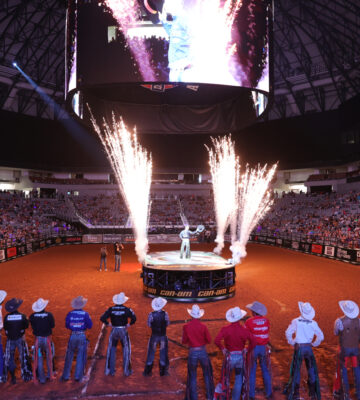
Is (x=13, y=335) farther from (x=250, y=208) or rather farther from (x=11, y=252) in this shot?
(x=250, y=208)

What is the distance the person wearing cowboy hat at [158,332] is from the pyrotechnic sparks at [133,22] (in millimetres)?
8785

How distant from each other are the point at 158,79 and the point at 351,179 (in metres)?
36.1

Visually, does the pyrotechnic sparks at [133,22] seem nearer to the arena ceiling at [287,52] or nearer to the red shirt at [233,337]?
the red shirt at [233,337]

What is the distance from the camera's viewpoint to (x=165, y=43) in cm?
1356

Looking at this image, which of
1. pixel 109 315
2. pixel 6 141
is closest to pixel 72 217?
pixel 6 141

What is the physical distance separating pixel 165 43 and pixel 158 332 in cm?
1059

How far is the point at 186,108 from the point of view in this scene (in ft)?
72.5

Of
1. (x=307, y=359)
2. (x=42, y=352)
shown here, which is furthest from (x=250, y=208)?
(x=42, y=352)

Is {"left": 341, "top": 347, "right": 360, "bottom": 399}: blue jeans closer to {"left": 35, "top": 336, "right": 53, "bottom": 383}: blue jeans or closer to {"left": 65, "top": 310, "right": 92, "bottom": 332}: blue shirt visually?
{"left": 65, "top": 310, "right": 92, "bottom": 332}: blue shirt

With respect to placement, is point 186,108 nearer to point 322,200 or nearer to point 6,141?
point 322,200

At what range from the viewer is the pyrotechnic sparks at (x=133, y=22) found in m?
13.2

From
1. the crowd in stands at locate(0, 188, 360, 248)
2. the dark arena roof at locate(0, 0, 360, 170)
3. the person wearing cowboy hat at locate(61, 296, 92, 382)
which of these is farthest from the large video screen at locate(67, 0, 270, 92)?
the dark arena roof at locate(0, 0, 360, 170)

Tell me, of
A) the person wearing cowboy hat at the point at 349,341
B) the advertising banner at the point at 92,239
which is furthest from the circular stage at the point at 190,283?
the advertising banner at the point at 92,239

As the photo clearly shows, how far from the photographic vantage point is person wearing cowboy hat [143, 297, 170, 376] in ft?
24.9
